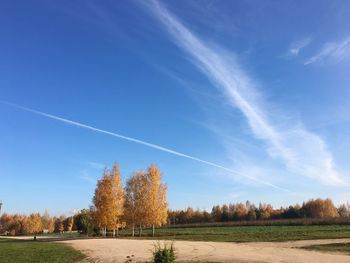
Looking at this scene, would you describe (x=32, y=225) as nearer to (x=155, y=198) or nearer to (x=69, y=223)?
(x=69, y=223)

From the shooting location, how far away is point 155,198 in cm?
6153

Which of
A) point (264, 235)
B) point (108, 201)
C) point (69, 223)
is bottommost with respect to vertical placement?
point (264, 235)

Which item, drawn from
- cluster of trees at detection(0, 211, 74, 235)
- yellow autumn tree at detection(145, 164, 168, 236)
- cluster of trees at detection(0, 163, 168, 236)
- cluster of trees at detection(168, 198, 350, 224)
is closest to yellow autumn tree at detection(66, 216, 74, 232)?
cluster of trees at detection(0, 211, 74, 235)

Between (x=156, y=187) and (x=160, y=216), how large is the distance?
4829 millimetres

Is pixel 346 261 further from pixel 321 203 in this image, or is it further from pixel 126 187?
pixel 321 203

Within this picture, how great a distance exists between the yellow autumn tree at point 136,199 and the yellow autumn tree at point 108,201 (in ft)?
13.2

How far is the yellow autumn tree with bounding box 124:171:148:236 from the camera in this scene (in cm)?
6134

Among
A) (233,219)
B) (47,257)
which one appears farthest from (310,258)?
(233,219)

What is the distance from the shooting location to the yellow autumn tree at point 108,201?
5706cm

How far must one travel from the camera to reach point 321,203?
16175 cm

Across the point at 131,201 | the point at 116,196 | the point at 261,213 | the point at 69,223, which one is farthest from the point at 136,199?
the point at 69,223

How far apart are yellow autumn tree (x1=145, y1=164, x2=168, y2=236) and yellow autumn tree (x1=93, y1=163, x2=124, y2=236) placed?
512 centimetres

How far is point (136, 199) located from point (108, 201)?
258 inches

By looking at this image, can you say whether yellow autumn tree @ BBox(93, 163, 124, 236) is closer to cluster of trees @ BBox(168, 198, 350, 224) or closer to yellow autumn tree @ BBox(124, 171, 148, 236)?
yellow autumn tree @ BBox(124, 171, 148, 236)
